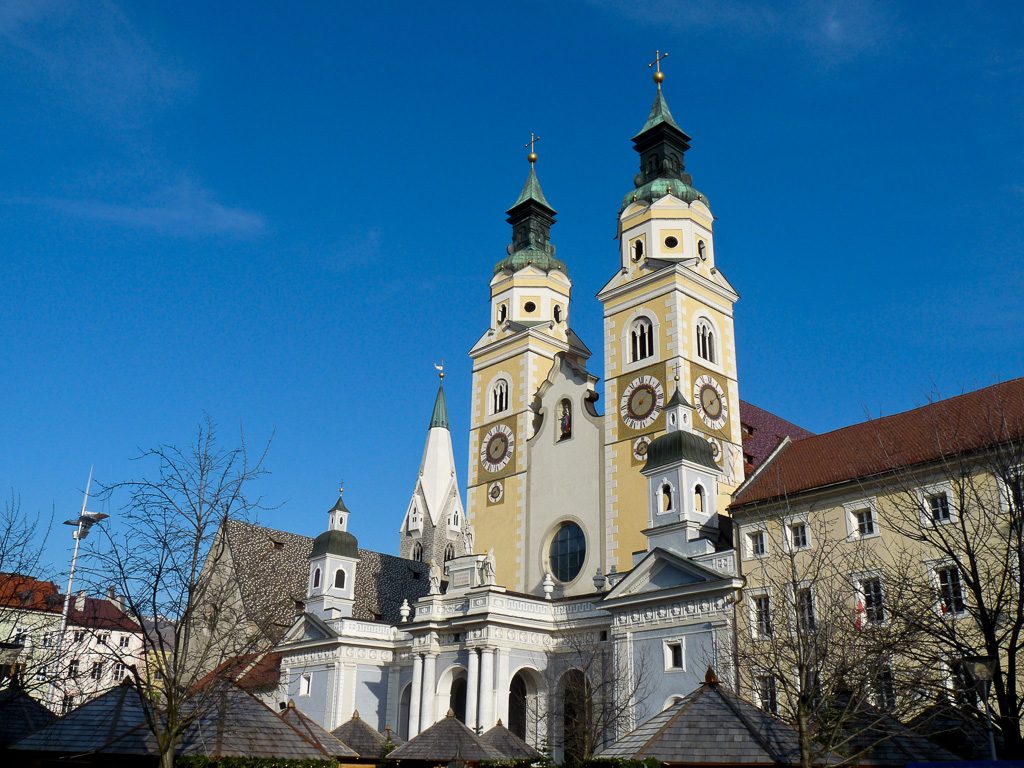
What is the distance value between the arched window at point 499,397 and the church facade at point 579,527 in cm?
13

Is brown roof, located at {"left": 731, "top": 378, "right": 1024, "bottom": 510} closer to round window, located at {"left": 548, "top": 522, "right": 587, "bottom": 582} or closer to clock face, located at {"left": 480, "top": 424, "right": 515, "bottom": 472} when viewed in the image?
round window, located at {"left": 548, "top": 522, "right": 587, "bottom": 582}

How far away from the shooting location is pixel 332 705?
48.1 metres

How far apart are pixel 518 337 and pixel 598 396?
6.59 metres

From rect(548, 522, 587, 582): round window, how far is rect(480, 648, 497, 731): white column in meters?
6.13

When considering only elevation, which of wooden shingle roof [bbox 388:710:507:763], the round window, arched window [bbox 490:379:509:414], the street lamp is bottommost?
wooden shingle roof [bbox 388:710:507:763]

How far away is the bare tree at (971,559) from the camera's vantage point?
18500 mm

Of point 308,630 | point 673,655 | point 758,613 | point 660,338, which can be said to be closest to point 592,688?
point 673,655

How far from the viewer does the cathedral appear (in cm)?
3688

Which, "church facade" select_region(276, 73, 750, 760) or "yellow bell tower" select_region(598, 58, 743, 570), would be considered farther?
"yellow bell tower" select_region(598, 58, 743, 570)

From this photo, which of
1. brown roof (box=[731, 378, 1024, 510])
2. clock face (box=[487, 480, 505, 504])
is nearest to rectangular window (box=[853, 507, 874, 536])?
brown roof (box=[731, 378, 1024, 510])

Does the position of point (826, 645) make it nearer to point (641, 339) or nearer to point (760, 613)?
point (760, 613)

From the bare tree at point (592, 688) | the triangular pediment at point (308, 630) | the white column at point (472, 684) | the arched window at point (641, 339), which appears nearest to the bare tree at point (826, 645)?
the bare tree at point (592, 688)

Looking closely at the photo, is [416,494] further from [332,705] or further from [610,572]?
[610,572]

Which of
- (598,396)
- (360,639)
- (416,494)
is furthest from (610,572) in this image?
(416,494)
